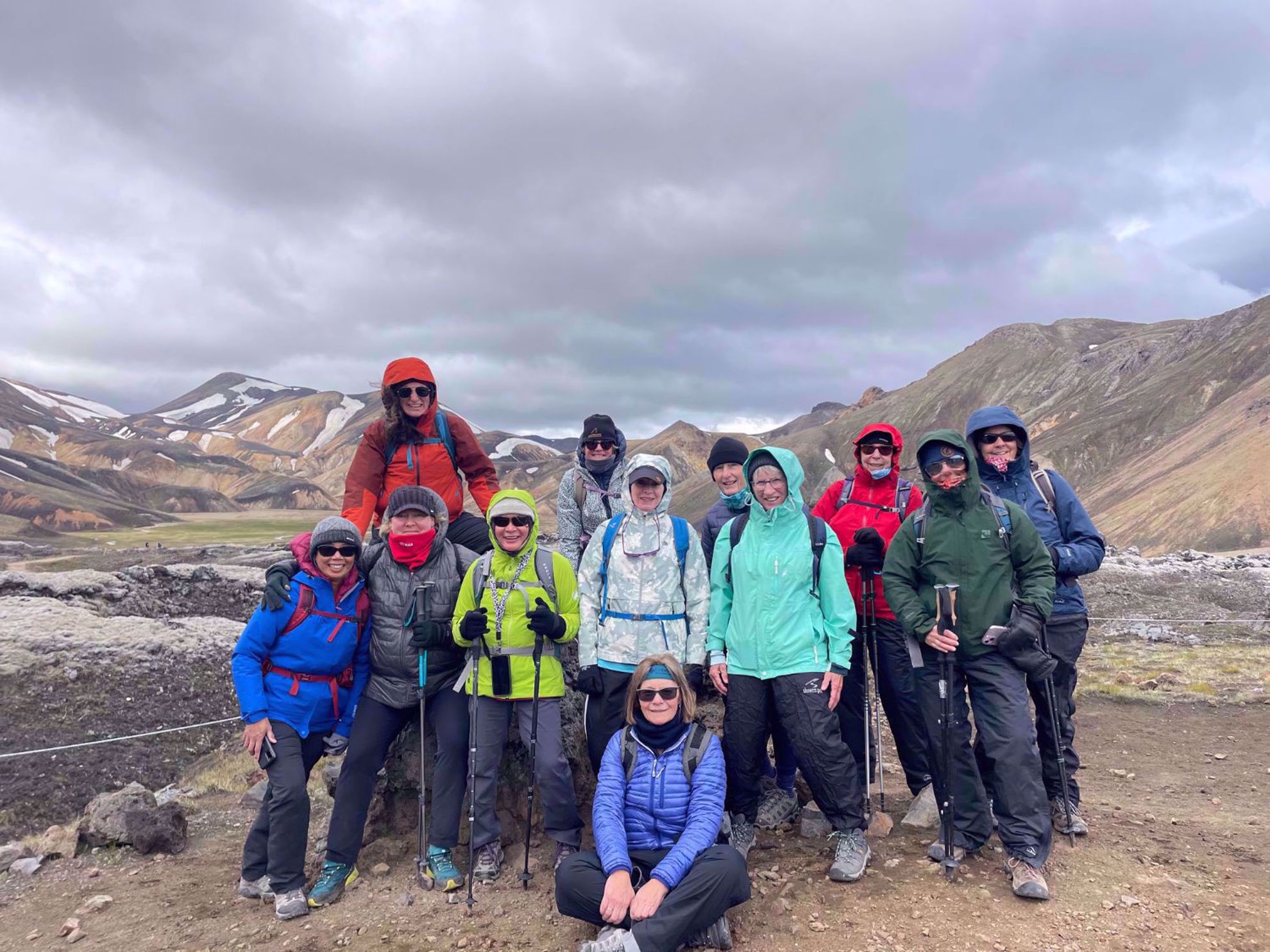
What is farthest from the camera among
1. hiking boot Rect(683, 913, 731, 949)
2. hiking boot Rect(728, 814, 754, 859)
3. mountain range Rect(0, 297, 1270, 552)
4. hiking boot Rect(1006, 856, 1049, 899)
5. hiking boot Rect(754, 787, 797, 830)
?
mountain range Rect(0, 297, 1270, 552)

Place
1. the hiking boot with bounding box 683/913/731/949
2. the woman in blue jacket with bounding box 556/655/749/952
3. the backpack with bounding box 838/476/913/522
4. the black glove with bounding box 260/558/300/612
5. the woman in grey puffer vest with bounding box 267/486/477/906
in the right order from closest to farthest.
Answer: the woman in blue jacket with bounding box 556/655/749/952 < the hiking boot with bounding box 683/913/731/949 < the black glove with bounding box 260/558/300/612 < the woman in grey puffer vest with bounding box 267/486/477/906 < the backpack with bounding box 838/476/913/522

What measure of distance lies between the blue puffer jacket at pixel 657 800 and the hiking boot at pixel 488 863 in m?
1.42

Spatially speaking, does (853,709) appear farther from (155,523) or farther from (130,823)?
(155,523)

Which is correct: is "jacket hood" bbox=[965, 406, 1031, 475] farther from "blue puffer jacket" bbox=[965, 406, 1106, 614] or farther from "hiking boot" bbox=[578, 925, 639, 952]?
"hiking boot" bbox=[578, 925, 639, 952]

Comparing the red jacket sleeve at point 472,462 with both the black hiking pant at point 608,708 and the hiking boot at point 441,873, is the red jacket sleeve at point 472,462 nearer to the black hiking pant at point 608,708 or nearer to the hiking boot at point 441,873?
the black hiking pant at point 608,708

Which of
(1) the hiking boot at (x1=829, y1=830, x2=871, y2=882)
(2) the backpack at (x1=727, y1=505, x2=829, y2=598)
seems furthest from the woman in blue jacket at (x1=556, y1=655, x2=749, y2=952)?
(2) the backpack at (x1=727, y1=505, x2=829, y2=598)

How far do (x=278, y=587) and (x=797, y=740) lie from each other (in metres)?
4.23

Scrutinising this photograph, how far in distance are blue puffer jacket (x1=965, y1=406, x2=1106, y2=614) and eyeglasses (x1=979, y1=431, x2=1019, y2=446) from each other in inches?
2.5

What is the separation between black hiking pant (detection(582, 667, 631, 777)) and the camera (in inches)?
224

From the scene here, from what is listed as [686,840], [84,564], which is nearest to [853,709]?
[686,840]

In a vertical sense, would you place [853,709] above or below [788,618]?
below

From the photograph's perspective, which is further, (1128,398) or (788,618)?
(1128,398)

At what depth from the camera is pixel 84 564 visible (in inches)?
1783

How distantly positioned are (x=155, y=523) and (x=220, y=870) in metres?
130
